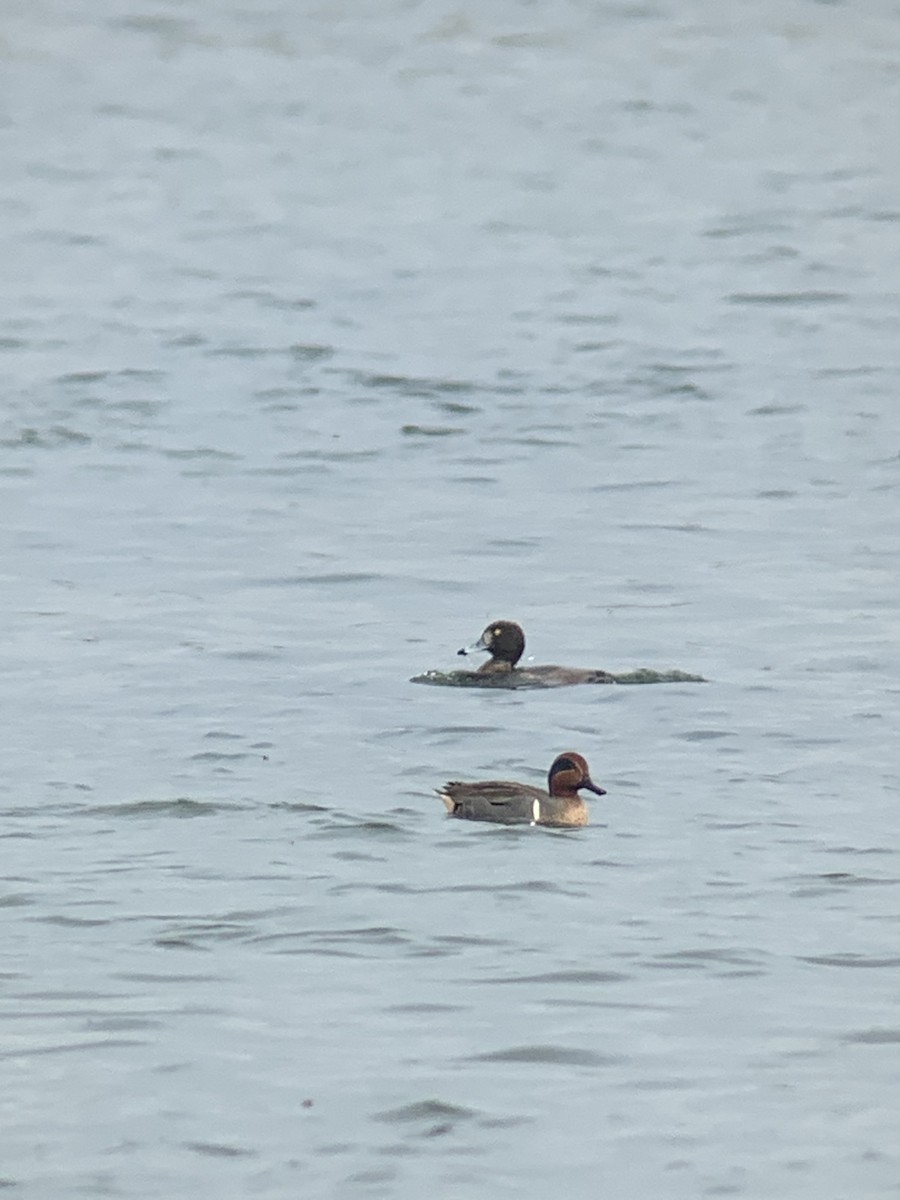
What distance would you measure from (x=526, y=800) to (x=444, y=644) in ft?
14.5

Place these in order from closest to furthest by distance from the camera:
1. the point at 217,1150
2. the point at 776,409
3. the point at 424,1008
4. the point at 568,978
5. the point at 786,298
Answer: the point at 217,1150 < the point at 424,1008 < the point at 568,978 < the point at 776,409 < the point at 786,298

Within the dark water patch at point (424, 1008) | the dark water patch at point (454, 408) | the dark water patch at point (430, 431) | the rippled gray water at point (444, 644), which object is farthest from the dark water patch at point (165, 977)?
the dark water patch at point (454, 408)

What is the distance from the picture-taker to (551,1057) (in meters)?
8.88

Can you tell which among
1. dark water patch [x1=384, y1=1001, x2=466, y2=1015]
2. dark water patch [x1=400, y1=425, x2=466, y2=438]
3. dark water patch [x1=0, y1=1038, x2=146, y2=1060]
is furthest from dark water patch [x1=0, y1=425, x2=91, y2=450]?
dark water patch [x1=0, y1=1038, x2=146, y2=1060]

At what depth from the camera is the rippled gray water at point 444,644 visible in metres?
8.55

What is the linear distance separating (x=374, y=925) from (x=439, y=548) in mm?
9092

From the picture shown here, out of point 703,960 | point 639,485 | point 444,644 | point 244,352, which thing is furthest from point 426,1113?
point 244,352

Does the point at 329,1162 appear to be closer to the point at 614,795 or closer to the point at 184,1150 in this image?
the point at 184,1150

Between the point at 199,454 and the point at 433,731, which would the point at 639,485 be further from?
the point at 433,731

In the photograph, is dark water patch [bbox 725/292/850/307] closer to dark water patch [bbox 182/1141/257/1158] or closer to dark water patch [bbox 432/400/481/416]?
dark water patch [bbox 432/400/481/416]

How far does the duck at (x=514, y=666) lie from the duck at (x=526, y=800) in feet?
9.54

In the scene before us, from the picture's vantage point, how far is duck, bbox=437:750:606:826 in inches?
482

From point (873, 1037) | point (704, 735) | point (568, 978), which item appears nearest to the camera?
point (873, 1037)

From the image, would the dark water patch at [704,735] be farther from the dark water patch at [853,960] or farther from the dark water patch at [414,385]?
the dark water patch at [414,385]
